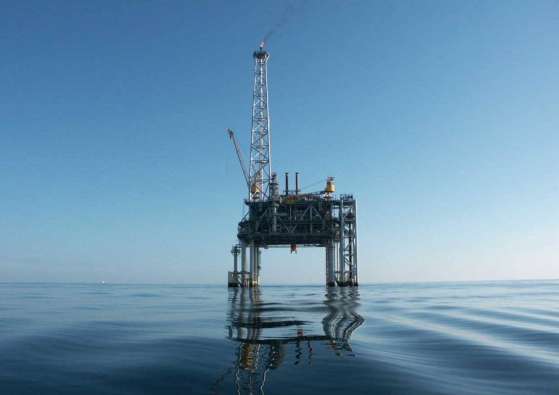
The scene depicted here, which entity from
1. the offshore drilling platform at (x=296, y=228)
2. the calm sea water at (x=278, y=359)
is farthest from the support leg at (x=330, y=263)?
the calm sea water at (x=278, y=359)

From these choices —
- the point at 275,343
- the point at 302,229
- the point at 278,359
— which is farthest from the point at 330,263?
the point at 278,359

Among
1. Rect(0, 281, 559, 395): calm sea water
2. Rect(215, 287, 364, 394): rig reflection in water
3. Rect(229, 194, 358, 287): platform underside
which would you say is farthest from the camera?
Rect(229, 194, 358, 287): platform underside

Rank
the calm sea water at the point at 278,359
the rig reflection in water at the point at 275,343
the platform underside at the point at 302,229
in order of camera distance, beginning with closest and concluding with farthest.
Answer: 1. the calm sea water at the point at 278,359
2. the rig reflection in water at the point at 275,343
3. the platform underside at the point at 302,229

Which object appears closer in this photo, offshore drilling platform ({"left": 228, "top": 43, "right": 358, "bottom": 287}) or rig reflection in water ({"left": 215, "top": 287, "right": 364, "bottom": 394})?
rig reflection in water ({"left": 215, "top": 287, "right": 364, "bottom": 394})

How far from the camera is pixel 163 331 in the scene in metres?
14.6

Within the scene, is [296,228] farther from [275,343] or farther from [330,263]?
[275,343]

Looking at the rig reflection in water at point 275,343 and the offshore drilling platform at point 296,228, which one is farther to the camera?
the offshore drilling platform at point 296,228

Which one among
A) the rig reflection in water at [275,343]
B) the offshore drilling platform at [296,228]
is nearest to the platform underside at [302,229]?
the offshore drilling platform at [296,228]

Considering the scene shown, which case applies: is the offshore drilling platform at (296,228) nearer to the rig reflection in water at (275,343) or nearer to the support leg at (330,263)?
the support leg at (330,263)

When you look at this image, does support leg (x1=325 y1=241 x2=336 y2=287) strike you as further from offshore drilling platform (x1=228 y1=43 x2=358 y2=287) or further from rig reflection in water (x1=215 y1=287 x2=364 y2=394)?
rig reflection in water (x1=215 y1=287 x2=364 y2=394)

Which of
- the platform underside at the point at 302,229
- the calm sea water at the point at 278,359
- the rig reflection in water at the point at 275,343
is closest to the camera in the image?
the calm sea water at the point at 278,359

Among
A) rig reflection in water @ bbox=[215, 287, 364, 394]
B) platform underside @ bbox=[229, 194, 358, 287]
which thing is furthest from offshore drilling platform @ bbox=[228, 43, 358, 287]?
rig reflection in water @ bbox=[215, 287, 364, 394]

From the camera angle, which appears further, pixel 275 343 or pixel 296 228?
pixel 296 228

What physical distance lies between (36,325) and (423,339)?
1500 centimetres
